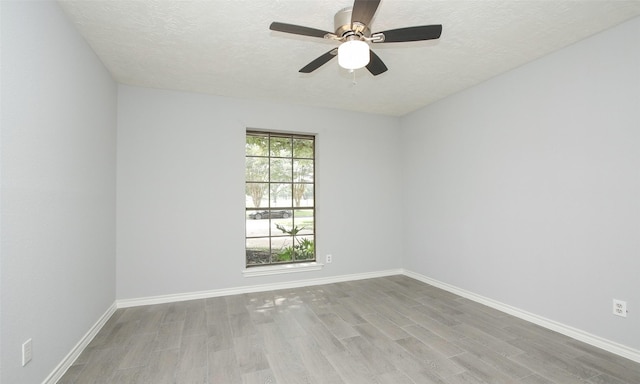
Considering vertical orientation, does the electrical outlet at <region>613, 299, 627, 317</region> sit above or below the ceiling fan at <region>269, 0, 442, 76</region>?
below

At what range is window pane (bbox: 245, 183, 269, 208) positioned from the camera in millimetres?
4242

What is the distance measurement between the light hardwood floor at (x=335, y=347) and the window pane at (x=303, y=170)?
191 centimetres

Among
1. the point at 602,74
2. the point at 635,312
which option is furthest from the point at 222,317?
the point at 602,74

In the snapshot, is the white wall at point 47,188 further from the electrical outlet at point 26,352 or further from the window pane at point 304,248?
the window pane at point 304,248

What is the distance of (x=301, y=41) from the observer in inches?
102

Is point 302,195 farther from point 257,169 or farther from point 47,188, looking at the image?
point 47,188

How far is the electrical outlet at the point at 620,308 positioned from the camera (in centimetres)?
229

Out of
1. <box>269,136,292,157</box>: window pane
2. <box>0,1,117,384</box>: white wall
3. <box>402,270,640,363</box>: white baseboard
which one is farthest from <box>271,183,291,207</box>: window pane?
<box>402,270,640,363</box>: white baseboard

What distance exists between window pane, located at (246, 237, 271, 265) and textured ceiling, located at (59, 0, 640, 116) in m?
2.13

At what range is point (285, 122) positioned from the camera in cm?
423

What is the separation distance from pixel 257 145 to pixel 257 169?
0.37 metres

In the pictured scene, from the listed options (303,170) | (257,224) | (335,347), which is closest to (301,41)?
(303,170)

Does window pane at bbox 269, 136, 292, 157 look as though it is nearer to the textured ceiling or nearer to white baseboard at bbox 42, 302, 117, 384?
the textured ceiling

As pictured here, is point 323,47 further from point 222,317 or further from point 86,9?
point 222,317
